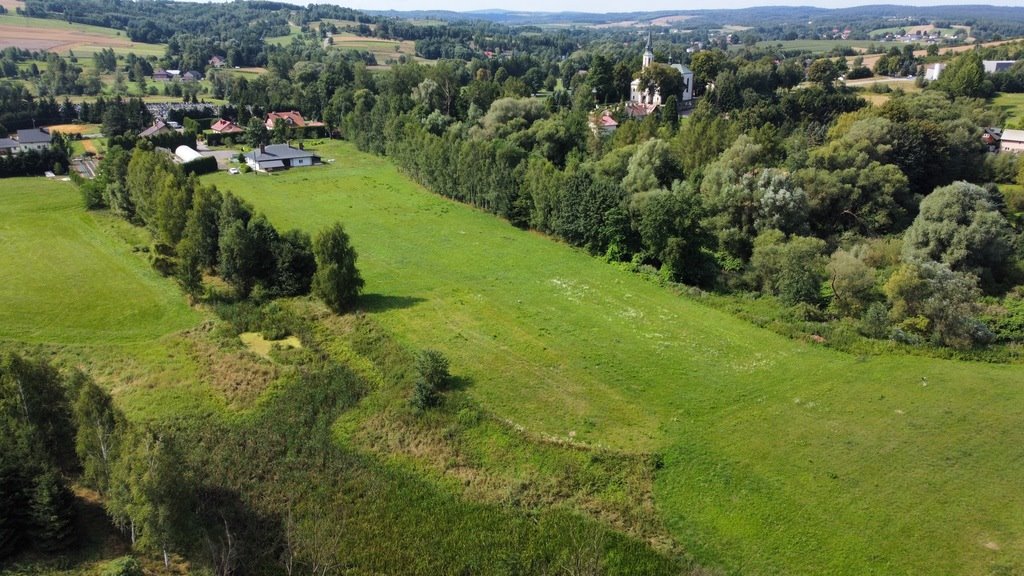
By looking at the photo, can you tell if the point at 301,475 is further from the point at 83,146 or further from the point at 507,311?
the point at 83,146

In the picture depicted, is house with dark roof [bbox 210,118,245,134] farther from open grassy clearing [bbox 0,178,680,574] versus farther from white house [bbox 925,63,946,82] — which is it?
white house [bbox 925,63,946,82]

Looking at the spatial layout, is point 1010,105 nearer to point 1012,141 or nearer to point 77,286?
point 1012,141

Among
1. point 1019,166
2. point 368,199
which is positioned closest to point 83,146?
point 368,199

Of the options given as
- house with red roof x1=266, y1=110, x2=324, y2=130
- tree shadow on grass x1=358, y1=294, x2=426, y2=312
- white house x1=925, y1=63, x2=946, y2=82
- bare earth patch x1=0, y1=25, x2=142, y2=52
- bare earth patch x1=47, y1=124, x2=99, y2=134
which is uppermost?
bare earth patch x1=0, y1=25, x2=142, y2=52

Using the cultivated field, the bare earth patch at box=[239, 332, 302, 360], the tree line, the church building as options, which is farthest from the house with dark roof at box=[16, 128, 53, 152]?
the cultivated field

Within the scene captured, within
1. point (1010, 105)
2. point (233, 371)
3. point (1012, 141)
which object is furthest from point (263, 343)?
point (1010, 105)

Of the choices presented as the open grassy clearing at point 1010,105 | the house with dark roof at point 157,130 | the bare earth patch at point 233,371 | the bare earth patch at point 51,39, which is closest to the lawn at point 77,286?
the bare earth patch at point 233,371

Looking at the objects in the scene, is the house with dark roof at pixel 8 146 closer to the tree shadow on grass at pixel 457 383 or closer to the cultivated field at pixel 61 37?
the tree shadow on grass at pixel 457 383
